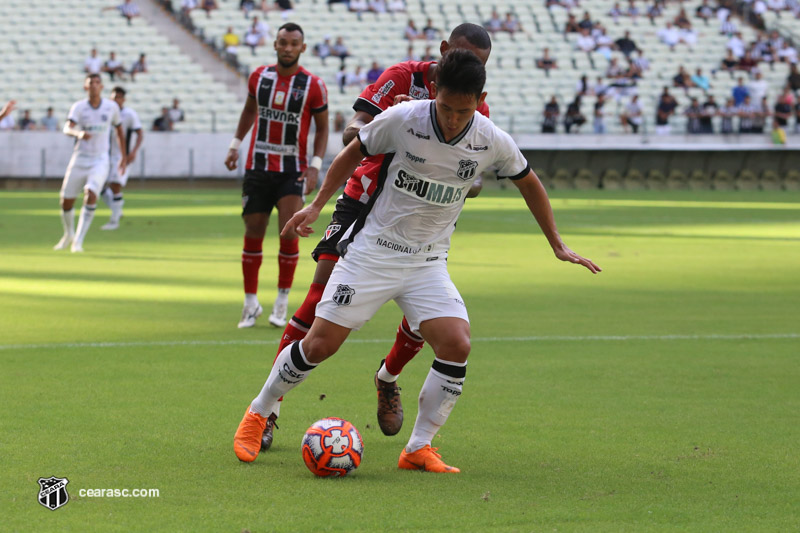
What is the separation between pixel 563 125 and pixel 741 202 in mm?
9197

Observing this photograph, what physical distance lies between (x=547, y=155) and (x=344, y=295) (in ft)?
104

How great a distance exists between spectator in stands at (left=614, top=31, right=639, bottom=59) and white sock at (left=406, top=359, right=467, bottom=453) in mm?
38366

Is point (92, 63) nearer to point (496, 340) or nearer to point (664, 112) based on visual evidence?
point (664, 112)

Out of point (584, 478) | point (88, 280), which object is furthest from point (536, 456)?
point (88, 280)

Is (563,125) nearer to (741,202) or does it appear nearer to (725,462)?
(741,202)

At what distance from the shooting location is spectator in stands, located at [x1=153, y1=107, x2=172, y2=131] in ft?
116

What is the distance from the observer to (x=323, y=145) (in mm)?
9844

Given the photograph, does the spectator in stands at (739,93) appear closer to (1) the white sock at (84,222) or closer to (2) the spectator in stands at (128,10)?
(2) the spectator in stands at (128,10)

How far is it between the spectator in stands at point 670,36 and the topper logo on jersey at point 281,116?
35.9 metres

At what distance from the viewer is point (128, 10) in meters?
39.4

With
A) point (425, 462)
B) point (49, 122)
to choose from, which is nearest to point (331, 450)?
point (425, 462)

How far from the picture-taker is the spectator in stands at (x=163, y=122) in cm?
3547

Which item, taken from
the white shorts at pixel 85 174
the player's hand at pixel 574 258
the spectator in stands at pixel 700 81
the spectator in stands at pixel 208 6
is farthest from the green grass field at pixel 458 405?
the spectator in stands at pixel 700 81

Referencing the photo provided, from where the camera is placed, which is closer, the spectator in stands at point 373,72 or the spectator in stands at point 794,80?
the spectator in stands at point 373,72
